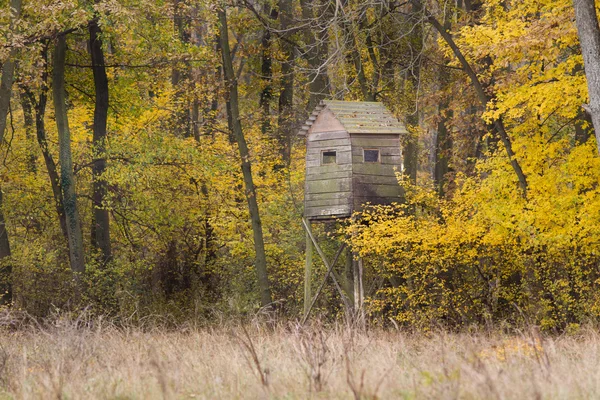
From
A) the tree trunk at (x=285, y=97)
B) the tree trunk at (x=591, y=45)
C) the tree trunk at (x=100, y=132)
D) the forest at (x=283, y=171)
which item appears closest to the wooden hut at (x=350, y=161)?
the forest at (x=283, y=171)

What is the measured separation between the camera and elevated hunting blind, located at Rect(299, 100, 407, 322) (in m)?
16.8

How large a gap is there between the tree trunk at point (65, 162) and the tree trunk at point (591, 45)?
1151 centimetres

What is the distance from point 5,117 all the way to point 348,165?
7.00 meters

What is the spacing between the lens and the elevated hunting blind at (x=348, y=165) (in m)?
16.8

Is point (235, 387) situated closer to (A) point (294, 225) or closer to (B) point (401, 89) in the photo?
(A) point (294, 225)

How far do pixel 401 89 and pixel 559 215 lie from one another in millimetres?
9241

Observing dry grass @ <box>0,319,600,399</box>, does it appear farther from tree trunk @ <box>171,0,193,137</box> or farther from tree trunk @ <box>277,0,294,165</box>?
tree trunk @ <box>277,0,294,165</box>

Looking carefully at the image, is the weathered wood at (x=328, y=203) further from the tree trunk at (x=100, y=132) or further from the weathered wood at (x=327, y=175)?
the tree trunk at (x=100, y=132)

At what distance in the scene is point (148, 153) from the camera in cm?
1792

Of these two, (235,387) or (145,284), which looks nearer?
(235,387)

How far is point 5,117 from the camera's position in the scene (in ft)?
45.3

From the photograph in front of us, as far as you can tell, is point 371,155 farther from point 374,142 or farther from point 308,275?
point 308,275

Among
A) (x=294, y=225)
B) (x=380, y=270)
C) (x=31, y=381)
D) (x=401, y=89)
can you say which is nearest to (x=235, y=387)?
(x=31, y=381)

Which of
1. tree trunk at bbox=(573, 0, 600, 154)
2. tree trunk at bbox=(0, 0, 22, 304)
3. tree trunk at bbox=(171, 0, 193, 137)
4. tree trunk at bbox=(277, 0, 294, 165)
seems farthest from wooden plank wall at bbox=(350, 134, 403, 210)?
tree trunk at bbox=(0, 0, 22, 304)
